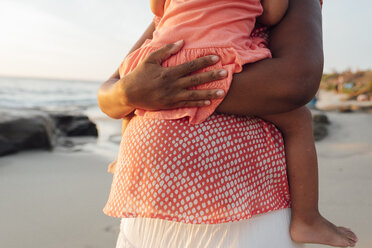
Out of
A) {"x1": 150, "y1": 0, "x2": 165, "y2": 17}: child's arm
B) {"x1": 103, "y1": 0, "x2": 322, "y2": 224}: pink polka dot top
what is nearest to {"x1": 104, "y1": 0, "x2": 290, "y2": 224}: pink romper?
{"x1": 103, "y1": 0, "x2": 322, "y2": 224}: pink polka dot top

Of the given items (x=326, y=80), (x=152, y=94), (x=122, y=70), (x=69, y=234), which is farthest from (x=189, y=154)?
(x=326, y=80)

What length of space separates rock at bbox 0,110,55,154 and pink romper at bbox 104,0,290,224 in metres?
3.80

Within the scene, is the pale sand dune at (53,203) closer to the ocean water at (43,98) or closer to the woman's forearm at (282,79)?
the woman's forearm at (282,79)

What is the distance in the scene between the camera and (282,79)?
34.0 inches

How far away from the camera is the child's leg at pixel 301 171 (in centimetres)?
101

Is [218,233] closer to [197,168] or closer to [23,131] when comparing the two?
[197,168]

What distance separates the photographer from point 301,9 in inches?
39.2

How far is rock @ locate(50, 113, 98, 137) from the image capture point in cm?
575

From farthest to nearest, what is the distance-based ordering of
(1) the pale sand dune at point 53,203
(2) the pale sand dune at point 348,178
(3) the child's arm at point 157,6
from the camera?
(2) the pale sand dune at point 348,178, (1) the pale sand dune at point 53,203, (3) the child's arm at point 157,6

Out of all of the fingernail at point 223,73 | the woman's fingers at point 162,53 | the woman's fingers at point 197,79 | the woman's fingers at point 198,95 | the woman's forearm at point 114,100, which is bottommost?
the woman's forearm at point 114,100

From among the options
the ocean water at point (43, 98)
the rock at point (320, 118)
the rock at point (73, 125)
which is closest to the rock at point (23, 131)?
the rock at point (73, 125)

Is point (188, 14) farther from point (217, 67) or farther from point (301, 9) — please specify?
point (301, 9)

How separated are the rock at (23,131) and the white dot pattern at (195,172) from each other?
3.80 meters

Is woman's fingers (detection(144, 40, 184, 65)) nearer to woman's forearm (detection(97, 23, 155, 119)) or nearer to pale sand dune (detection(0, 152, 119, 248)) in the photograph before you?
woman's forearm (detection(97, 23, 155, 119))
